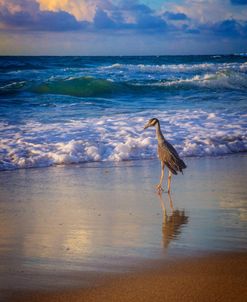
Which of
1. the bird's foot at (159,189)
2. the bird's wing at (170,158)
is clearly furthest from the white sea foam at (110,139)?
the bird's foot at (159,189)

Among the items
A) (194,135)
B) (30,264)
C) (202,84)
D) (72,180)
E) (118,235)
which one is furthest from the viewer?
(202,84)

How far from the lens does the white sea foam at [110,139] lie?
10.1 m

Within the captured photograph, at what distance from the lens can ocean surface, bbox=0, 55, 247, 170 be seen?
34.1 ft

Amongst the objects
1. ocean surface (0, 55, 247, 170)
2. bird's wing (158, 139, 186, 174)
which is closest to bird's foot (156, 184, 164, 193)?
bird's wing (158, 139, 186, 174)

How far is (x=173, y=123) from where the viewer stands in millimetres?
13117

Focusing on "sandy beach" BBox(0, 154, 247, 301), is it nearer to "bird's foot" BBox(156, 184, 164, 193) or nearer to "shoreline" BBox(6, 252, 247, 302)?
"shoreline" BBox(6, 252, 247, 302)

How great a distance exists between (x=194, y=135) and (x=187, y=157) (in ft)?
4.84

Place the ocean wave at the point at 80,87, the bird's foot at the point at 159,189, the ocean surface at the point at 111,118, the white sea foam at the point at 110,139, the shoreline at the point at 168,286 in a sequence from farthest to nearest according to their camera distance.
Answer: the ocean wave at the point at 80,87, the ocean surface at the point at 111,118, the white sea foam at the point at 110,139, the bird's foot at the point at 159,189, the shoreline at the point at 168,286

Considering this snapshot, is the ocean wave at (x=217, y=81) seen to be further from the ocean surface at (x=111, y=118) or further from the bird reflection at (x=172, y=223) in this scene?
the bird reflection at (x=172, y=223)

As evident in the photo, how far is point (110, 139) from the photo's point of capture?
442 inches

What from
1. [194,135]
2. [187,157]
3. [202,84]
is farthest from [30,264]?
[202,84]

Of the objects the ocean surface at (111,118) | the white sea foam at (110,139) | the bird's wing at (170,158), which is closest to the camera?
the bird's wing at (170,158)

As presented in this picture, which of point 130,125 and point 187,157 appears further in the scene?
point 130,125

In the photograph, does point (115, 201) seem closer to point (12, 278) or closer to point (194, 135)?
point (12, 278)
